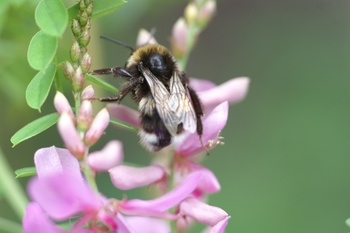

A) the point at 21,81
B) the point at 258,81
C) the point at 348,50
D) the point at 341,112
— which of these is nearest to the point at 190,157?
the point at 21,81

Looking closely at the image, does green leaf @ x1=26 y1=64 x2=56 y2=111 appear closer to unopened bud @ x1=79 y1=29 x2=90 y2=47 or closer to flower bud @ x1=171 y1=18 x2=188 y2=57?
unopened bud @ x1=79 y1=29 x2=90 y2=47

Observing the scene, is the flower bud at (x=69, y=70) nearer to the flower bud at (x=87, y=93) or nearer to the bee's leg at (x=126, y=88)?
the flower bud at (x=87, y=93)

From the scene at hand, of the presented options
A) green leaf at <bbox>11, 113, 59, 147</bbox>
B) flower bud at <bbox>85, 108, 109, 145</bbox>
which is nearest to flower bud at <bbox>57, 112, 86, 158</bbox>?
flower bud at <bbox>85, 108, 109, 145</bbox>

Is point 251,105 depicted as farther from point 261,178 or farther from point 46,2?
point 46,2

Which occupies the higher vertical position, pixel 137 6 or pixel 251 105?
pixel 137 6

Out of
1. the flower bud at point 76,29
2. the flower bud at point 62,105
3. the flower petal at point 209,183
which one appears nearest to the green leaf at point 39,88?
the flower bud at point 62,105
